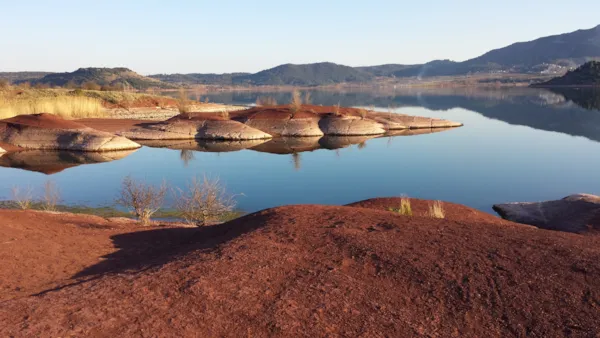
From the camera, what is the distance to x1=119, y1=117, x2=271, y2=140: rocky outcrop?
3347cm

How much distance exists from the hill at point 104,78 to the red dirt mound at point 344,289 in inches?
4742

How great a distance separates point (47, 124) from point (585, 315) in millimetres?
31845

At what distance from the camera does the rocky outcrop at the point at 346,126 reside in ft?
117

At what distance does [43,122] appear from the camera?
3041 cm

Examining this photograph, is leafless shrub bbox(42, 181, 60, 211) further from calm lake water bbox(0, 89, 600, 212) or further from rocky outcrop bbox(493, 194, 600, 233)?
rocky outcrop bbox(493, 194, 600, 233)

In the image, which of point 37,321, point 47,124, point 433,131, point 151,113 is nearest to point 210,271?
point 37,321

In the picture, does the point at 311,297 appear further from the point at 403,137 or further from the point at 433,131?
the point at 433,131

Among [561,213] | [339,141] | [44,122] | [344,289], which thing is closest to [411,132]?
[339,141]

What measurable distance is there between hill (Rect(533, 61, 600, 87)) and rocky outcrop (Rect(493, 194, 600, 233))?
110848 mm

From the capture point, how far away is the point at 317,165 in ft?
82.4

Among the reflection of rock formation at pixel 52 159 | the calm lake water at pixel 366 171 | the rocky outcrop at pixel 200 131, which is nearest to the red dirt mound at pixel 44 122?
the reflection of rock formation at pixel 52 159

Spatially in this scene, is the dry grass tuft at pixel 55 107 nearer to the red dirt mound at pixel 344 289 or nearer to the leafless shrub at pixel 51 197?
the leafless shrub at pixel 51 197

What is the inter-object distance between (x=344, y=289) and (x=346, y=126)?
3020 cm

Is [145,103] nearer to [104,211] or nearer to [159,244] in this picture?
[104,211]
